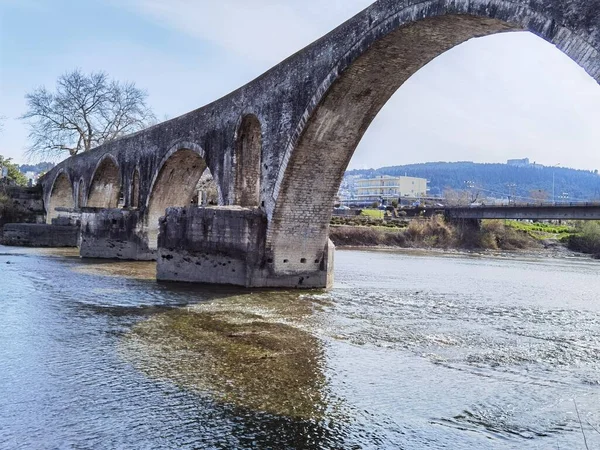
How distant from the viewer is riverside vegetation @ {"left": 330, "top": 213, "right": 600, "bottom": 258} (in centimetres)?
4284

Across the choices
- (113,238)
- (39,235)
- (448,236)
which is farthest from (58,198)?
(448,236)

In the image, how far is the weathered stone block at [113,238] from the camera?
20595 mm

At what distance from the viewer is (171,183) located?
22500mm

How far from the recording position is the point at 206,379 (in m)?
5.66

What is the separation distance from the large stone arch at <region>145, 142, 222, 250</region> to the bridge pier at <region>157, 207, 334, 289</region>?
6.99 m


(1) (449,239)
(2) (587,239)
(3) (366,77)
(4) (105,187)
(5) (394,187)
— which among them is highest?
(5) (394,187)

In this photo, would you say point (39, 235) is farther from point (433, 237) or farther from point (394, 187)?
point (394, 187)

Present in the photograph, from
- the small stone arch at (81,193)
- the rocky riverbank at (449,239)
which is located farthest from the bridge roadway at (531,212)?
the small stone arch at (81,193)

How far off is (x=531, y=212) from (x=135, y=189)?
1085 inches

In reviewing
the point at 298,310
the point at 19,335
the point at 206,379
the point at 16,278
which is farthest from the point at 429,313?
the point at 16,278

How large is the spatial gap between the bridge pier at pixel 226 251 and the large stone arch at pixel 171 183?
6988mm

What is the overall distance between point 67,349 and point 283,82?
853 cm

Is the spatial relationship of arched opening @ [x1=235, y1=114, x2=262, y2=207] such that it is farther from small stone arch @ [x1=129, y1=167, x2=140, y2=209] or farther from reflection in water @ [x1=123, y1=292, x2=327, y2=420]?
small stone arch @ [x1=129, y1=167, x2=140, y2=209]

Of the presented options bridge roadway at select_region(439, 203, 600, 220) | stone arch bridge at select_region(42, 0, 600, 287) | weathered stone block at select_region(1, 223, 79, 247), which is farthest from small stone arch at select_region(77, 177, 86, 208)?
bridge roadway at select_region(439, 203, 600, 220)
